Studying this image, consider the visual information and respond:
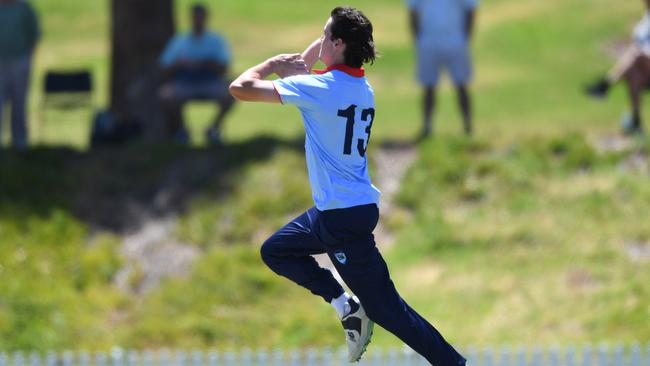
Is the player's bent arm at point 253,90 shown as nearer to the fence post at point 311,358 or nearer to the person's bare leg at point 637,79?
the fence post at point 311,358

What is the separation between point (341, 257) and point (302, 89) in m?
0.83

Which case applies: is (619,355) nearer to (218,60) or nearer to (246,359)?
(246,359)

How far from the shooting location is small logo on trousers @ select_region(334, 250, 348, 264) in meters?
6.68

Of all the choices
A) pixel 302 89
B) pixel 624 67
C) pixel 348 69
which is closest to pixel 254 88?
pixel 302 89

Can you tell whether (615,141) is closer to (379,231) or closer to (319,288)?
(379,231)

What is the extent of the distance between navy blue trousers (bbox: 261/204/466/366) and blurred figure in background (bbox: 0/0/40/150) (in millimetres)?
7575

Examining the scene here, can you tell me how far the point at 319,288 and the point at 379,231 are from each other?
20.6 ft

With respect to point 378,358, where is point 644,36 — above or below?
above

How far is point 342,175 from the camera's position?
658 cm

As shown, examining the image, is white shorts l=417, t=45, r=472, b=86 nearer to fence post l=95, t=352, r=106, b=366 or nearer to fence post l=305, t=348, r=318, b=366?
fence post l=305, t=348, r=318, b=366

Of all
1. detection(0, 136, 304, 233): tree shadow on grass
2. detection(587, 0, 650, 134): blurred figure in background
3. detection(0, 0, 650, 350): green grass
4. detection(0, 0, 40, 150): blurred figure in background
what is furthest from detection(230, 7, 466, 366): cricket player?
detection(0, 0, 40, 150): blurred figure in background

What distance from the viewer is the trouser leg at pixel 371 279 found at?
6.62 metres

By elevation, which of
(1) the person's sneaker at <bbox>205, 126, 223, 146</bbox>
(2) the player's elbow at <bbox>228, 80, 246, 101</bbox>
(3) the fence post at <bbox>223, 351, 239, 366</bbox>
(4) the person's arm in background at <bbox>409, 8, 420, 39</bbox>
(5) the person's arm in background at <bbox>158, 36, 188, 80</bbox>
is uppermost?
(2) the player's elbow at <bbox>228, 80, 246, 101</bbox>

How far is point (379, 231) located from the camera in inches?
525
